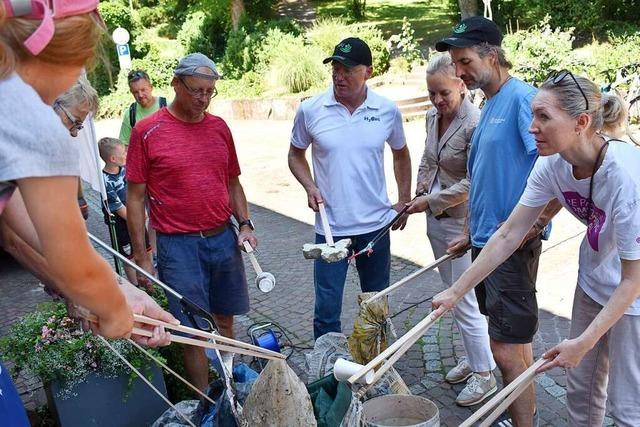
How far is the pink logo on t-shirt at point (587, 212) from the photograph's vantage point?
2701 millimetres

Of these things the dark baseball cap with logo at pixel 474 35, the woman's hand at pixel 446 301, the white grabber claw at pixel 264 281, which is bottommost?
the white grabber claw at pixel 264 281

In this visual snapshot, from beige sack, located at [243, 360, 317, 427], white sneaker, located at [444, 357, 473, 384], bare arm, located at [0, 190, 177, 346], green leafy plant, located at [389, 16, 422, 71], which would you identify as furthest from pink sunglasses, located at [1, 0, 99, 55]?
green leafy plant, located at [389, 16, 422, 71]

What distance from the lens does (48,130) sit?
144cm

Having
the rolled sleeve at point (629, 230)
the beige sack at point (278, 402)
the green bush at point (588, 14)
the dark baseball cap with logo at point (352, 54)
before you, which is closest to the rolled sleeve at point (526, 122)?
the rolled sleeve at point (629, 230)

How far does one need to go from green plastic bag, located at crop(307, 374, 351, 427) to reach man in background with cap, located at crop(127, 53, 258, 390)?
3.03 ft

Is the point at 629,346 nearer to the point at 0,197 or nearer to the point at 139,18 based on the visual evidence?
the point at 0,197

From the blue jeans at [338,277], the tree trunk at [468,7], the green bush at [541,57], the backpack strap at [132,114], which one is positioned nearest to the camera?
the blue jeans at [338,277]

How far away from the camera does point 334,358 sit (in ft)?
12.6

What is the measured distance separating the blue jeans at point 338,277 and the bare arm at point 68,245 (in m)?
2.54

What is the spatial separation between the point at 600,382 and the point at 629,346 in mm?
351

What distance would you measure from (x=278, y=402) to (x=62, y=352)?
1.28 metres

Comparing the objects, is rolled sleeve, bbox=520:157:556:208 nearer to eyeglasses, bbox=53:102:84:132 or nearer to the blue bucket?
the blue bucket

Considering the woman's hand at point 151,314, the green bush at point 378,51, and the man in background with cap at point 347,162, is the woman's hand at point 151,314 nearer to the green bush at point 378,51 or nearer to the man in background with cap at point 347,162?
the man in background with cap at point 347,162

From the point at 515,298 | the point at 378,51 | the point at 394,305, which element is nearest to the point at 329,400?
the point at 515,298
